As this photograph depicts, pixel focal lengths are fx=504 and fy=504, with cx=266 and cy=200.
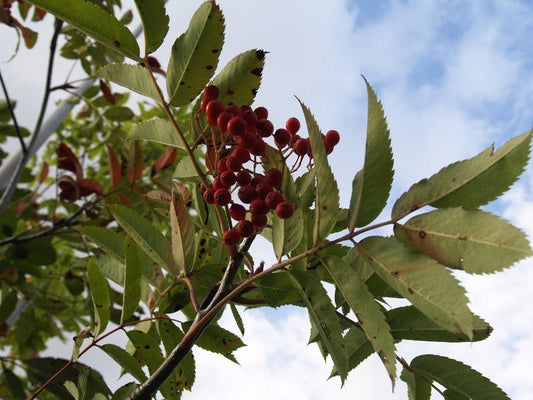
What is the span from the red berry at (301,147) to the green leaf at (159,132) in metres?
0.22

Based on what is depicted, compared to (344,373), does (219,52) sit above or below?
above

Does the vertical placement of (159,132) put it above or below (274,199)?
above

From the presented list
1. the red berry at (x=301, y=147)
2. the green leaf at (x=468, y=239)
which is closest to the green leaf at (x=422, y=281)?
the green leaf at (x=468, y=239)

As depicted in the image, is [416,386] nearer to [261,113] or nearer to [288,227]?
[288,227]

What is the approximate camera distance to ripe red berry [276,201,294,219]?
2.46 ft

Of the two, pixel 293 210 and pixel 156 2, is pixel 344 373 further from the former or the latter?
pixel 156 2

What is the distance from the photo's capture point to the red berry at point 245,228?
82 centimetres

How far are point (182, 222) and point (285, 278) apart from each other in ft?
0.70

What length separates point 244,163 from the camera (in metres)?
0.87

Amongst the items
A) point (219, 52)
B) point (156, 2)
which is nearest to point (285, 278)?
point (219, 52)

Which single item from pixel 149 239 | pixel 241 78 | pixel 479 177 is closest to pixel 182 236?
pixel 149 239

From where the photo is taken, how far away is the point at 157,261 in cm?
97

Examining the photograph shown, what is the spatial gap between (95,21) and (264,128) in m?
0.35

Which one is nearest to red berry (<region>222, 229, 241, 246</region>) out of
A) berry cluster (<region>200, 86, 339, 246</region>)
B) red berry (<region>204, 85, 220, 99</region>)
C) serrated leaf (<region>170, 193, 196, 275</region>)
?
berry cluster (<region>200, 86, 339, 246</region>)
